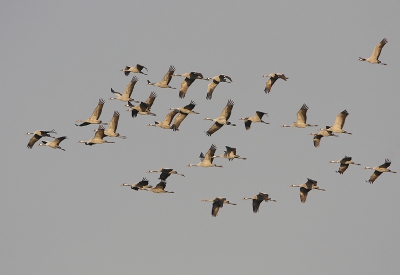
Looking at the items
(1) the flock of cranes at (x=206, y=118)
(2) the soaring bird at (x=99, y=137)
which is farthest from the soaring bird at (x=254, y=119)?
(2) the soaring bird at (x=99, y=137)

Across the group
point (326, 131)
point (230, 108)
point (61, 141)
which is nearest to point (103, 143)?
point (61, 141)

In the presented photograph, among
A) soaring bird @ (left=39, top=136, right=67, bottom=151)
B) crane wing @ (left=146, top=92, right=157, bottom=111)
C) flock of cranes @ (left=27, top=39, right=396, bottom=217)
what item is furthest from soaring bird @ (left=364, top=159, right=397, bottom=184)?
soaring bird @ (left=39, top=136, right=67, bottom=151)

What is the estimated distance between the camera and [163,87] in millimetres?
83875

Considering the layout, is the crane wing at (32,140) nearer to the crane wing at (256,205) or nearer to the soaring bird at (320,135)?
the crane wing at (256,205)

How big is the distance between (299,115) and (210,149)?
20.4 ft

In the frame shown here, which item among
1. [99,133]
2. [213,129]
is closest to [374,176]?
[213,129]

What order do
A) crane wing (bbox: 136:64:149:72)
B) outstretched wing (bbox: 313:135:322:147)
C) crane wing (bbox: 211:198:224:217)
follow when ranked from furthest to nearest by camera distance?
outstretched wing (bbox: 313:135:322:147) → crane wing (bbox: 136:64:149:72) → crane wing (bbox: 211:198:224:217)

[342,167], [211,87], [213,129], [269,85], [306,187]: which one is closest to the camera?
[213,129]

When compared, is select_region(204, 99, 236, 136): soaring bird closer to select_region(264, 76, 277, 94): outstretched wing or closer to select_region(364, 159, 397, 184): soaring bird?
select_region(264, 76, 277, 94): outstretched wing

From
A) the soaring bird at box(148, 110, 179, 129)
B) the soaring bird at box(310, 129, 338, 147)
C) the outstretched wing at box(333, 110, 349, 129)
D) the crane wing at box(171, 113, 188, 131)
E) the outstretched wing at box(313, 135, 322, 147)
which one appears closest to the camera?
the outstretched wing at box(333, 110, 349, 129)

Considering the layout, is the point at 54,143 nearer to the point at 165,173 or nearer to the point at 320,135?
the point at 165,173

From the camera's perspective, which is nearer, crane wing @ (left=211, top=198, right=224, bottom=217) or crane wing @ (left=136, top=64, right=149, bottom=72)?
crane wing @ (left=211, top=198, right=224, bottom=217)

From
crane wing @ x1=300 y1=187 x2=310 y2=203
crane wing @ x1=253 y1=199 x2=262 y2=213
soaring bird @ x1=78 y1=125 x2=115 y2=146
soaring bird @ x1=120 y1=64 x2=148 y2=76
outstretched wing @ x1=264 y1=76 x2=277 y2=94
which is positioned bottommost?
crane wing @ x1=253 y1=199 x2=262 y2=213

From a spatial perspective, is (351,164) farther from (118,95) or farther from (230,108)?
(118,95)
